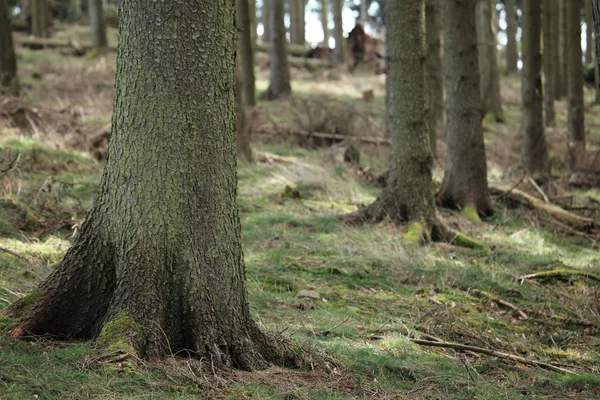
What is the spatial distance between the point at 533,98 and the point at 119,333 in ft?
36.2

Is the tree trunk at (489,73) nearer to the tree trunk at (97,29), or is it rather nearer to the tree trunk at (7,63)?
the tree trunk at (97,29)

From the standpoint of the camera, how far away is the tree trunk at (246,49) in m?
14.3

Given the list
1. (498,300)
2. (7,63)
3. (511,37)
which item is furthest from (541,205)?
(511,37)

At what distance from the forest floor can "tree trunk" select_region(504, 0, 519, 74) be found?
19012mm

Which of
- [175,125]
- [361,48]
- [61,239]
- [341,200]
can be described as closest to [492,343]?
[175,125]

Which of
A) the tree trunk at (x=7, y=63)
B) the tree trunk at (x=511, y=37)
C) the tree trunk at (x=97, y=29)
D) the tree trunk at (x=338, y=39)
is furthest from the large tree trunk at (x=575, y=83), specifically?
the tree trunk at (x=511, y=37)

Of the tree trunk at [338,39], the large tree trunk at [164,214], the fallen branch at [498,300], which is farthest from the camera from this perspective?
the tree trunk at [338,39]

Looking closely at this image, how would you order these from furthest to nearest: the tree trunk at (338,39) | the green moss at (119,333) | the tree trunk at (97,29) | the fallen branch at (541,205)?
the tree trunk at (338,39), the tree trunk at (97,29), the fallen branch at (541,205), the green moss at (119,333)

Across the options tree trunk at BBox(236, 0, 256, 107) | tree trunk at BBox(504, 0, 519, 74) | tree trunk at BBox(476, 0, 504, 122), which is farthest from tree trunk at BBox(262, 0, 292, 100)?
tree trunk at BBox(504, 0, 519, 74)

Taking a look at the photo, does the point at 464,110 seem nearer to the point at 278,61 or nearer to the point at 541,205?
the point at 541,205

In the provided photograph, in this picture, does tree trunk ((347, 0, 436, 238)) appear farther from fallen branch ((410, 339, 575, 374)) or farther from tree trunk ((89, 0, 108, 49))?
tree trunk ((89, 0, 108, 49))

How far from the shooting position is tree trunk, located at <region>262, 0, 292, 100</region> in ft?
69.1

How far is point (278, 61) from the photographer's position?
21.4 meters

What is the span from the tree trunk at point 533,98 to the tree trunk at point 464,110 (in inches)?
120
